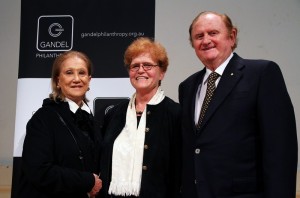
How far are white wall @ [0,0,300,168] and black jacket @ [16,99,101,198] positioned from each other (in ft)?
4.49

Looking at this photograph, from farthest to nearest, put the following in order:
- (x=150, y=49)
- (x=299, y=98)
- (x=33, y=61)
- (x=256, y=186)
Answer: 1. (x=299, y=98)
2. (x=33, y=61)
3. (x=150, y=49)
4. (x=256, y=186)

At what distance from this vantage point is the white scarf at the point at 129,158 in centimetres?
208

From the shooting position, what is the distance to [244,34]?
3346 mm

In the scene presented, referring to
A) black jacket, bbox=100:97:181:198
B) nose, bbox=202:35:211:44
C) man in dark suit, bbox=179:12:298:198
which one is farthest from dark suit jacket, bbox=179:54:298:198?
black jacket, bbox=100:97:181:198

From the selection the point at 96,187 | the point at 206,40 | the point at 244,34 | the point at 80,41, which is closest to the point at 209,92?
the point at 206,40

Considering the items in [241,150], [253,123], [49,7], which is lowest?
[241,150]

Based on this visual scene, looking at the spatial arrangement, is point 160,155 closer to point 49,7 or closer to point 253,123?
point 253,123

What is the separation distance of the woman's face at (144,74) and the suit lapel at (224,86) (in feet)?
1.81

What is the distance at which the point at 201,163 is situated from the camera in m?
1.71

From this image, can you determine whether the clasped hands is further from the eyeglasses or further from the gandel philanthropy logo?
the gandel philanthropy logo

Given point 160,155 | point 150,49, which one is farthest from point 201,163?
point 150,49

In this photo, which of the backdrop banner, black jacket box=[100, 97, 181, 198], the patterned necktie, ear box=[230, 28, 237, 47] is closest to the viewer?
the patterned necktie

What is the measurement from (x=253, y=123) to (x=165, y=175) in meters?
0.65

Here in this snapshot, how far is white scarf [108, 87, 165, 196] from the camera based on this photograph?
6.81 feet
